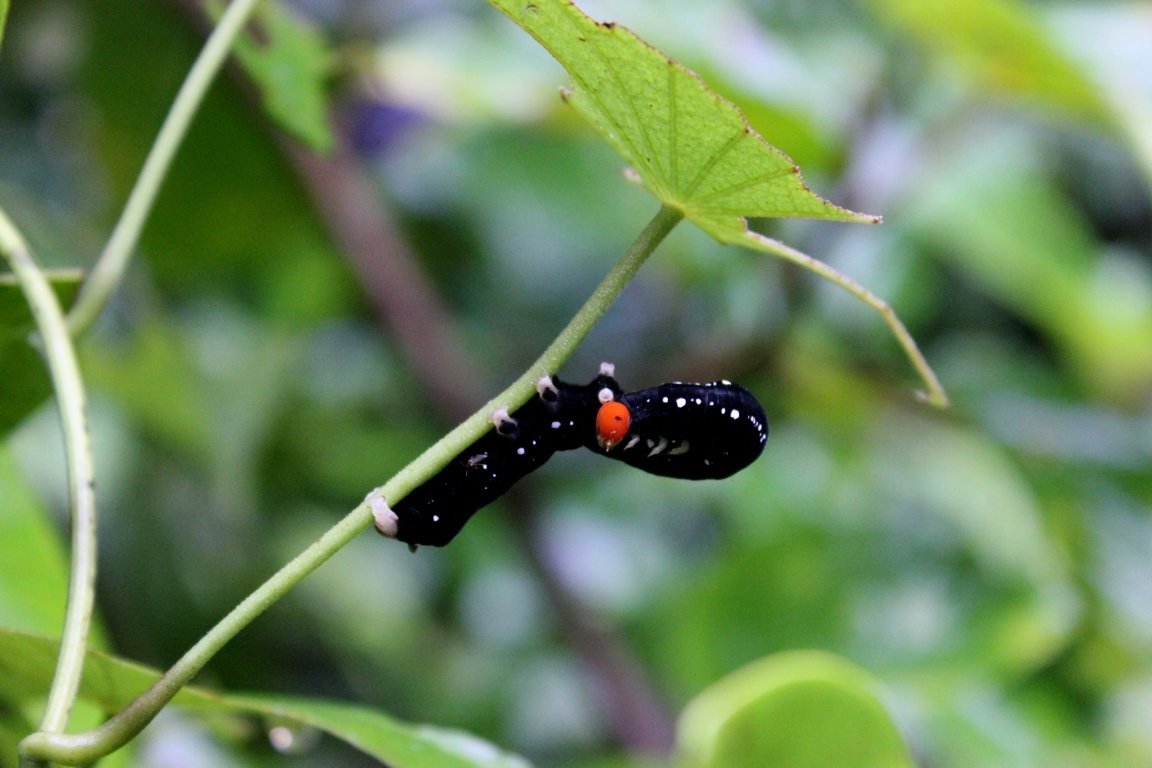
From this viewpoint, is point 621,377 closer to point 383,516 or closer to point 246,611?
point 383,516

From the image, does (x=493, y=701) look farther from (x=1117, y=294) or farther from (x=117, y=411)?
(x=1117, y=294)

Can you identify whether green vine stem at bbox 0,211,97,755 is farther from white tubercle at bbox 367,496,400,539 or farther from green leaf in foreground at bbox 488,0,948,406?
green leaf in foreground at bbox 488,0,948,406

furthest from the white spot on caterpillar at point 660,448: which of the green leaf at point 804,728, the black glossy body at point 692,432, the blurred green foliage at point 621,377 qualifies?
the blurred green foliage at point 621,377

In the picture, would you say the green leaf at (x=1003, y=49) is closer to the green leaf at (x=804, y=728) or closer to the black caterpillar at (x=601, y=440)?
the black caterpillar at (x=601, y=440)

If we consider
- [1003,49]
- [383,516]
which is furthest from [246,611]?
[1003,49]

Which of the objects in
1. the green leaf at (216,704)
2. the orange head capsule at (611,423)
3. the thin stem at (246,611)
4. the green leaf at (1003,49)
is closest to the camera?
the thin stem at (246,611)

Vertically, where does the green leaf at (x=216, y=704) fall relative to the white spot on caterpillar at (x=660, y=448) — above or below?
below
